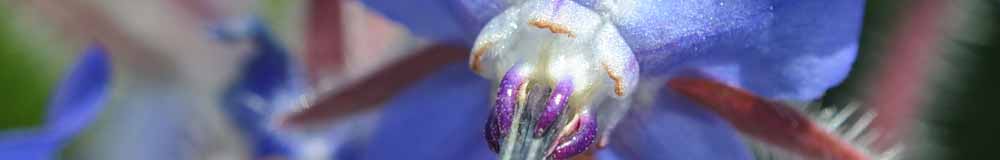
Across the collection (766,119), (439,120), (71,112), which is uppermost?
(71,112)

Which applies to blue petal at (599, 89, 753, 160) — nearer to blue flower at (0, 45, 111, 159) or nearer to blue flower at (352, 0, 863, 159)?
blue flower at (352, 0, 863, 159)

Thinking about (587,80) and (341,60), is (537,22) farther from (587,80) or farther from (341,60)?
(341,60)

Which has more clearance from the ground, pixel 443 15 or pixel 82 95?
pixel 82 95

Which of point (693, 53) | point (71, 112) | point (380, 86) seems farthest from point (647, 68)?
point (71, 112)

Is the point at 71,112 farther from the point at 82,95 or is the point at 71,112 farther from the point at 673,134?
the point at 673,134

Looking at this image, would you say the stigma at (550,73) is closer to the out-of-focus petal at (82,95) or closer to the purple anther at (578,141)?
the purple anther at (578,141)

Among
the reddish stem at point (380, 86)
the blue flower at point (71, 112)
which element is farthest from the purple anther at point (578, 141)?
the blue flower at point (71, 112)
